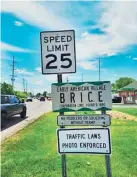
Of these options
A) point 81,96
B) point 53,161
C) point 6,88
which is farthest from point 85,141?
point 6,88

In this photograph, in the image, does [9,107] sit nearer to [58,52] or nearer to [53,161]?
[53,161]

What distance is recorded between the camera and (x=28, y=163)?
698 cm

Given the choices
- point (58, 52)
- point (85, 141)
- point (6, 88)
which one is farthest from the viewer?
point (6, 88)

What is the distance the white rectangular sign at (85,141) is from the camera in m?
4.54

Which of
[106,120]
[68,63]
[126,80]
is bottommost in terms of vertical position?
[106,120]

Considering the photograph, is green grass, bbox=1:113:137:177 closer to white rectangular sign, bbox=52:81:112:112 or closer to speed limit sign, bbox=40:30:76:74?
white rectangular sign, bbox=52:81:112:112

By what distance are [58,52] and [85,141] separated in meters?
1.41

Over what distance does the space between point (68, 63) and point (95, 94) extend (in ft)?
2.10

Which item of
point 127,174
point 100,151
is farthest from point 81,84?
point 127,174

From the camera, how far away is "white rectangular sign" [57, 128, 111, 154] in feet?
14.9

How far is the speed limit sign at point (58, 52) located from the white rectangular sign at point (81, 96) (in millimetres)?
268

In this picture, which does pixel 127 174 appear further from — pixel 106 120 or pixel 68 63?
pixel 68 63

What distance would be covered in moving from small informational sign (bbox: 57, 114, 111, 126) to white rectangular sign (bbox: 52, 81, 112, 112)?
12 centimetres

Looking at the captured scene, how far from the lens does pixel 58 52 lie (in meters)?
A: 4.80
